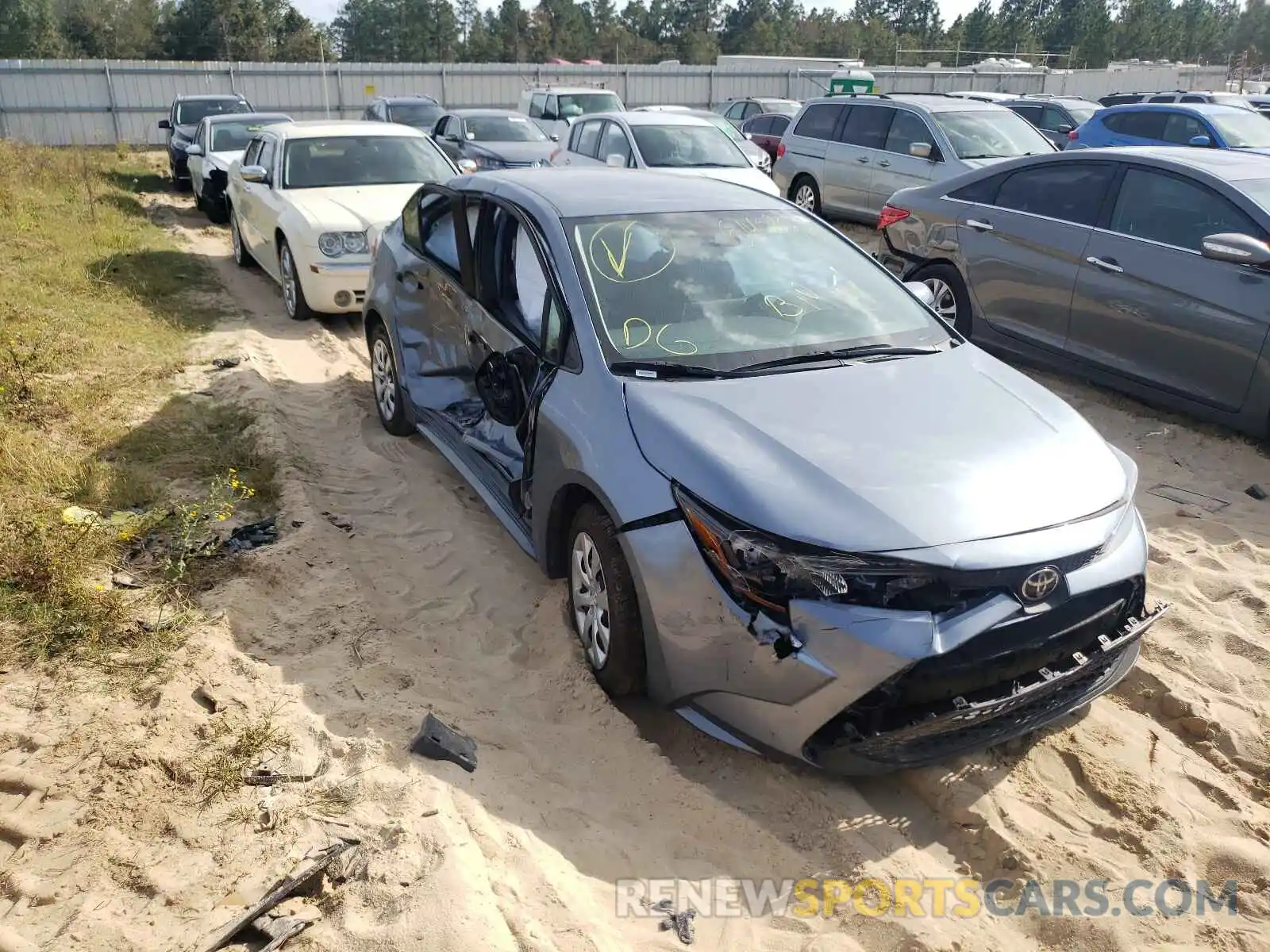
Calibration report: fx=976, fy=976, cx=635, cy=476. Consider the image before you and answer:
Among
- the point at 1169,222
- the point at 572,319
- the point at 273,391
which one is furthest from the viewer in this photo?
the point at 273,391

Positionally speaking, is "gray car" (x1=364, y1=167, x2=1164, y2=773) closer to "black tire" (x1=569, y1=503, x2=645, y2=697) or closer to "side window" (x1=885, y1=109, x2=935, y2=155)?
"black tire" (x1=569, y1=503, x2=645, y2=697)

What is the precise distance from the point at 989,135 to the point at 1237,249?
6580 millimetres

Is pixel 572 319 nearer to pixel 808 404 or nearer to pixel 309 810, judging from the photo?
pixel 808 404

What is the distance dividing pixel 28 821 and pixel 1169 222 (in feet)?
22.2

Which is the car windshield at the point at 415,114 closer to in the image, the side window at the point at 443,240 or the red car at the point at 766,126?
the red car at the point at 766,126

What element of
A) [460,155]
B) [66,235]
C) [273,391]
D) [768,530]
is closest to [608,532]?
[768,530]

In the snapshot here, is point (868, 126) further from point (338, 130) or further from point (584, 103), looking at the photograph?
point (584, 103)

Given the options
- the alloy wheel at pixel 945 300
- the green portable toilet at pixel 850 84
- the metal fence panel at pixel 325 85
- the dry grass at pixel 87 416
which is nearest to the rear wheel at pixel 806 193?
the alloy wheel at pixel 945 300

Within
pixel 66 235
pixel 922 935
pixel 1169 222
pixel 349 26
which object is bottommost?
pixel 922 935

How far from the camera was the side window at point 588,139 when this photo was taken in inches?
501

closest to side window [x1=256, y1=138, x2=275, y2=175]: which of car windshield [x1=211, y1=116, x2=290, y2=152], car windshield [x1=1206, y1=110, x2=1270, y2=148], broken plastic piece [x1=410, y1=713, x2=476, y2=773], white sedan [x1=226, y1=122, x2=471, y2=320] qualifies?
white sedan [x1=226, y1=122, x2=471, y2=320]

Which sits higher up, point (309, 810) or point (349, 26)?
point (349, 26)

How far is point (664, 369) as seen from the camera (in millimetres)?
3719

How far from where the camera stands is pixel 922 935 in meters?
2.74
